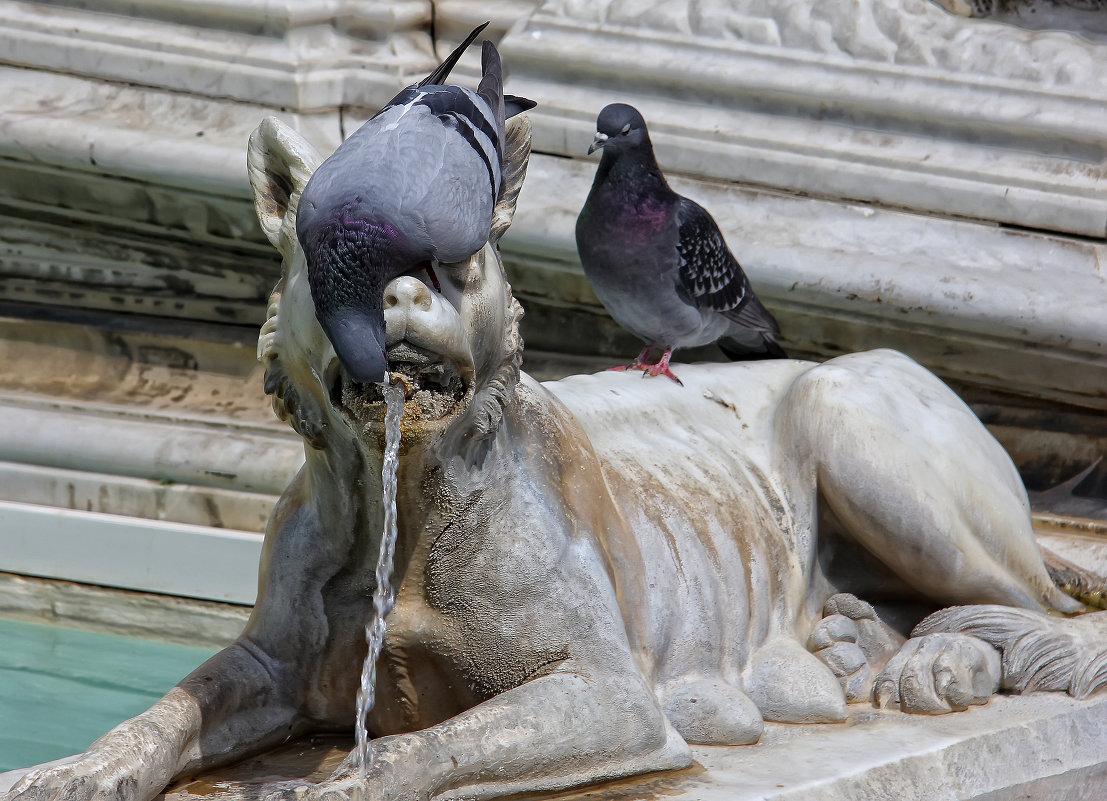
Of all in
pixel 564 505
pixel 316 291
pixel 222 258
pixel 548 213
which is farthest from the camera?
pixel 222 258

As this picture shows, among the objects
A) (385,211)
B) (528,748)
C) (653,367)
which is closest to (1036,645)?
(653,367)

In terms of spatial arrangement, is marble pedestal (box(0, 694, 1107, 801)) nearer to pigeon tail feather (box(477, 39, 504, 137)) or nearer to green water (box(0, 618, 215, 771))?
pigeon tail feather (box(477, 39, 504, 137))

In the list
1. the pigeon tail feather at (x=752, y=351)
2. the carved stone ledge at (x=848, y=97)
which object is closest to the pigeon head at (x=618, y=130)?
the pigeon tail feather at (x=752, y=351)

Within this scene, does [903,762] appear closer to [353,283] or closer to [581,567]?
[581,567]

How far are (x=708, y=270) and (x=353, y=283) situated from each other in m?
2.02

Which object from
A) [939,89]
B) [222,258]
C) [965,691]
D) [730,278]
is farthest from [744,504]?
[222,258]

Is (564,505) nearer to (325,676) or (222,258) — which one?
(325,676)

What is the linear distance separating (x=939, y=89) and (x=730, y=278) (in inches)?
46.4

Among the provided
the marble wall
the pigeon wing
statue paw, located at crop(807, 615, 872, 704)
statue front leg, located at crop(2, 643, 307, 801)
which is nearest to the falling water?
statue front leg, located at crop(2, 643, 307, 801)

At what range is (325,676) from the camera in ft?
8.65

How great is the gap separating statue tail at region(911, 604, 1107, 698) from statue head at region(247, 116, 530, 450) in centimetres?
123

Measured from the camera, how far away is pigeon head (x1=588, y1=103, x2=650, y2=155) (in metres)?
3.88

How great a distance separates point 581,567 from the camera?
2.54m

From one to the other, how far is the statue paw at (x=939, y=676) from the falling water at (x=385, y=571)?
1.07m
